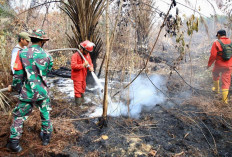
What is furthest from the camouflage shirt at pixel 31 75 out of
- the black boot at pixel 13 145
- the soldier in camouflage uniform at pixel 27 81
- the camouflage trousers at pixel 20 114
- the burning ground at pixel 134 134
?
the burning ground at pixel 134 134

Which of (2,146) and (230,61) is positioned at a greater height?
(230,61)

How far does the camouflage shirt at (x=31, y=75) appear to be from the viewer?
7.68ft

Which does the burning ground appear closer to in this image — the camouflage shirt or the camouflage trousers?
the camouflage trousers

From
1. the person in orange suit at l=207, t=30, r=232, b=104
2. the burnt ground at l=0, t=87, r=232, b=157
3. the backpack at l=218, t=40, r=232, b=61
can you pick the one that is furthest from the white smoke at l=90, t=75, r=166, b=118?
the backpack at l=218, t=40, r=232, b=61

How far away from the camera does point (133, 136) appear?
3.07m

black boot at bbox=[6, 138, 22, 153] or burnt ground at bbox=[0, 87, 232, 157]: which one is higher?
black boot at bbox=[6, 138, 22, 153]

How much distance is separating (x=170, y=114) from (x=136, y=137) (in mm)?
1234

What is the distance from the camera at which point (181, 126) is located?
339 centimetres

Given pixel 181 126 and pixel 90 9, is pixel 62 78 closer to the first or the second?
pixel 90 9

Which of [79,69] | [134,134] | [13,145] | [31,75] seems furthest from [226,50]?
[13,145]

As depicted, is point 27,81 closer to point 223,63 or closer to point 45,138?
point 45,138

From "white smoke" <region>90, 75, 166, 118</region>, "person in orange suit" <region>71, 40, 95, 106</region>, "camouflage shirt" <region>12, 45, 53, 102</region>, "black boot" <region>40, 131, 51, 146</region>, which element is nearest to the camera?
"camouflage shirt" <region>12, 45, 53, 102</region>

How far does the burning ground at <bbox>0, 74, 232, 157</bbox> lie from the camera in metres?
2.64

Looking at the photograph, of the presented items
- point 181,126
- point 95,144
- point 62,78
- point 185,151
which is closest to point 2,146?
point 95,144
